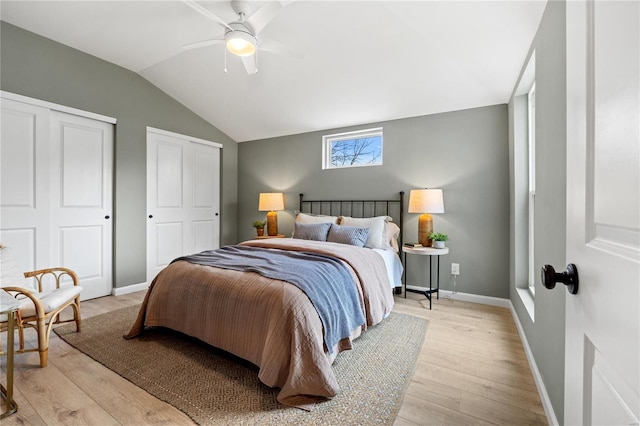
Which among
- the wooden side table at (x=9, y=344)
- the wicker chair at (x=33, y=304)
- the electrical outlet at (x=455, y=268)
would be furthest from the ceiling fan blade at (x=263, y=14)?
the electrical outlet at (x=455, y=268)

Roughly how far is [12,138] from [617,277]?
14.4 ft

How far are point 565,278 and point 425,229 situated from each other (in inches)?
111

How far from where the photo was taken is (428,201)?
3.29m

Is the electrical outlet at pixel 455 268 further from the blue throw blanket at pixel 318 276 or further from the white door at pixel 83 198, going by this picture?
the white door at pixel 83 198

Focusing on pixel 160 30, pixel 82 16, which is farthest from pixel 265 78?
pixel 82 16

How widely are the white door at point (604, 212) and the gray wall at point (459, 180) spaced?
285cm

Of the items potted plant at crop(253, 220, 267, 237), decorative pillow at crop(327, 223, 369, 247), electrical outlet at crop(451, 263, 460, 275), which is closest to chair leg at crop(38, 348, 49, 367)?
decorative pillow at crop(327, 223, 369, 247)

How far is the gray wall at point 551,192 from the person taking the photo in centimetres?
134

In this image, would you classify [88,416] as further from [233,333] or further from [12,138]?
[12,138]

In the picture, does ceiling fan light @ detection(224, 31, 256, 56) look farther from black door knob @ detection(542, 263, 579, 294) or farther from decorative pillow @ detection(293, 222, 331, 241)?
black door knob @ detection(542, 263, 579, 294)

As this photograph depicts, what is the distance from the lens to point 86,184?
3.43 m

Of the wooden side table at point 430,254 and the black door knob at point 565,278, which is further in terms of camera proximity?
the wooden side table at point 430,254

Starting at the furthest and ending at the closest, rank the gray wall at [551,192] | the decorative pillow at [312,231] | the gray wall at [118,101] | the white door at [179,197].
→ the white door at [179,197] → the decorative pillow at [312,231] → the gray wall at [118,101] → the gray wall at [551,192]

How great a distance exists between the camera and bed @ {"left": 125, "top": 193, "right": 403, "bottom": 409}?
64.9 inches
